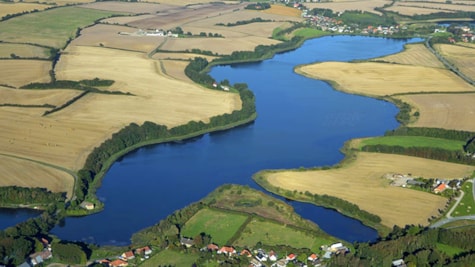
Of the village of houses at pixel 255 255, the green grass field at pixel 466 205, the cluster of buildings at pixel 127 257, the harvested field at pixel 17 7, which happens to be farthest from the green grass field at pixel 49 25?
the green grass field at pixel 466 205

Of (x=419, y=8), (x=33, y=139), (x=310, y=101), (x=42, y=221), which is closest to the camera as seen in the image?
(x=42, y=221)

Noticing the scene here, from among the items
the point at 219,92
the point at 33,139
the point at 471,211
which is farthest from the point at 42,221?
the point at 219,92

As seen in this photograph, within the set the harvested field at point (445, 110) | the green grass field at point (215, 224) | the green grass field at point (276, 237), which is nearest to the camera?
the green grass field at point (276, 237)

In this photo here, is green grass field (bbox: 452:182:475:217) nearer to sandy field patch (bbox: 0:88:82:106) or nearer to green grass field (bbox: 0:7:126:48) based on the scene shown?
sandy field patch (bbox: 0:88:82:106)

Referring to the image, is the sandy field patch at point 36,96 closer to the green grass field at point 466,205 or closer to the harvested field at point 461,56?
the green grass field at point 466,205

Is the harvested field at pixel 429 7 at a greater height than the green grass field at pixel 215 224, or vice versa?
the harvested field at pixel 429 7

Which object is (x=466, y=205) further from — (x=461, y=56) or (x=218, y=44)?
Answer: (x=218, y=44)

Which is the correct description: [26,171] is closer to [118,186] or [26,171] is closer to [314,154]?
[118,186]
